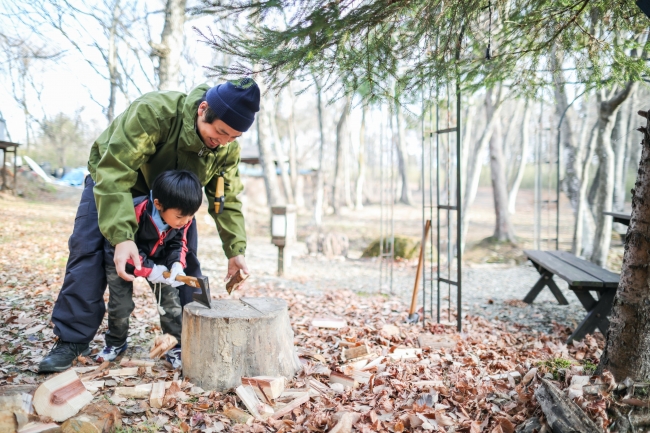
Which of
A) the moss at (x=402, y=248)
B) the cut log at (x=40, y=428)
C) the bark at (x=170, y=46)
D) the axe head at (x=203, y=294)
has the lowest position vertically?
the moss at (x=402, y=248)

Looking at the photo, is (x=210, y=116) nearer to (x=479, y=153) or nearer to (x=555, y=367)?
(x=555, y=367)

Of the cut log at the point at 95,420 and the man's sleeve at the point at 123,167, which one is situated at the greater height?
the man's sleeve at the point at 123,167

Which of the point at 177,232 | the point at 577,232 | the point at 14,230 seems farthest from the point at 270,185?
the point at 177,232

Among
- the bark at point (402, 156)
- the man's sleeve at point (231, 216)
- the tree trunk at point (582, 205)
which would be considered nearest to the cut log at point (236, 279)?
the man's sleeve at point (231, 216)

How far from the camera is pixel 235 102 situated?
103 inches

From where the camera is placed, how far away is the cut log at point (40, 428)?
2.10 metres

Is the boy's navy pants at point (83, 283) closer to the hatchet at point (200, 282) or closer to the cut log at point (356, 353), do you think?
the hatchet at point (200, 282)

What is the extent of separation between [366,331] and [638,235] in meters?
2.40

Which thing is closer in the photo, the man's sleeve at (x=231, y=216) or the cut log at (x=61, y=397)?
the cut log at (x=61, y=397)

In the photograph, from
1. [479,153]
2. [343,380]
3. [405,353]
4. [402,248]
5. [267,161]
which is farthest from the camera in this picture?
[267,161]

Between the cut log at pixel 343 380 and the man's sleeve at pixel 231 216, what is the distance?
1.03 m

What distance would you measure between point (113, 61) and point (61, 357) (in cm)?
902

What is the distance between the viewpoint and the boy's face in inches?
109

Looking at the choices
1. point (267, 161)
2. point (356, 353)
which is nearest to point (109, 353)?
point (356, 353)
